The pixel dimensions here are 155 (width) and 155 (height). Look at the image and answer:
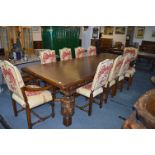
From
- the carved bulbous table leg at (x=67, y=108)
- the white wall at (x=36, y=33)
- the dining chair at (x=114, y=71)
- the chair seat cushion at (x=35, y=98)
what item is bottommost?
the carved bulbous table leg at (x=67, y=108)

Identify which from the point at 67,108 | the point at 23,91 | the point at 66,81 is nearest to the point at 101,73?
the point at 66,81

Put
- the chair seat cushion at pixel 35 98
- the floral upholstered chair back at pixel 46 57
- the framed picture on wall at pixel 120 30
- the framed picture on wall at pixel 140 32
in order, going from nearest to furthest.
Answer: the chair seat cushion at pixel 35 98, the floral upholstered chair back at pixel 46 57, the framed picture on wall at pixel 140 32, the framed picture on wall at pixel 120 30

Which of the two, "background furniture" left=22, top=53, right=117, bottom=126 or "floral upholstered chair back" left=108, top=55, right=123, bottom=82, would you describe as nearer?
"background furniture" left=22, top=53, right=117, bottom=126

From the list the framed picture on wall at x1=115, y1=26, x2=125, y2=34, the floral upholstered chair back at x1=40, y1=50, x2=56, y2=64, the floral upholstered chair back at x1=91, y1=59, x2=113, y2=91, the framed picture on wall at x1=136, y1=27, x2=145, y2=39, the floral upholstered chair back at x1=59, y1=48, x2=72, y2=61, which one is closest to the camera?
the floral upholstered chair back at x1=91, y1=59, x2=113, y2=91

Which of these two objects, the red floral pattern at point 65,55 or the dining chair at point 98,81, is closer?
the dining chair at point 98,81

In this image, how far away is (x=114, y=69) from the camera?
2613 mm

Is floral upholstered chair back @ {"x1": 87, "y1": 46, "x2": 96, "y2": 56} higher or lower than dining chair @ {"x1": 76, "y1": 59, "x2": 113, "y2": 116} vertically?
higher

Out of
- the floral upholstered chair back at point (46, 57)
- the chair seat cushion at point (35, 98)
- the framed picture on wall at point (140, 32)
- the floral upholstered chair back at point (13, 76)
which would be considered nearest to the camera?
the floral upholstered chair back at point (13, 76)

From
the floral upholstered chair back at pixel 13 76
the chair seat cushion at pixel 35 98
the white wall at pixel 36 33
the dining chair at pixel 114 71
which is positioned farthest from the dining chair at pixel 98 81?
the white wall at pixel 36 33

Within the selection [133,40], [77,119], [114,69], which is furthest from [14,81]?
[133,40]

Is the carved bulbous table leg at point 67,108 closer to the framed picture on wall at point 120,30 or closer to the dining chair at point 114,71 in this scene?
the dining chair at point 114,71

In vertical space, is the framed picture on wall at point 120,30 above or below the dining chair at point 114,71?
above

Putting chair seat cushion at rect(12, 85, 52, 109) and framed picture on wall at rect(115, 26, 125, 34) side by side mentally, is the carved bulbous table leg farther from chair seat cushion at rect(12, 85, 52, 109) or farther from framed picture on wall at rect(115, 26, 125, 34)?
framed picture on wall at rect(115, 26, 125, 34)

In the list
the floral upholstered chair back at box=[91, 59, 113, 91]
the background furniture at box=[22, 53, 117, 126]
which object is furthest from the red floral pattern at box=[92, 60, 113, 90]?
the background furniture at box=[22, 53, 117, 126]
